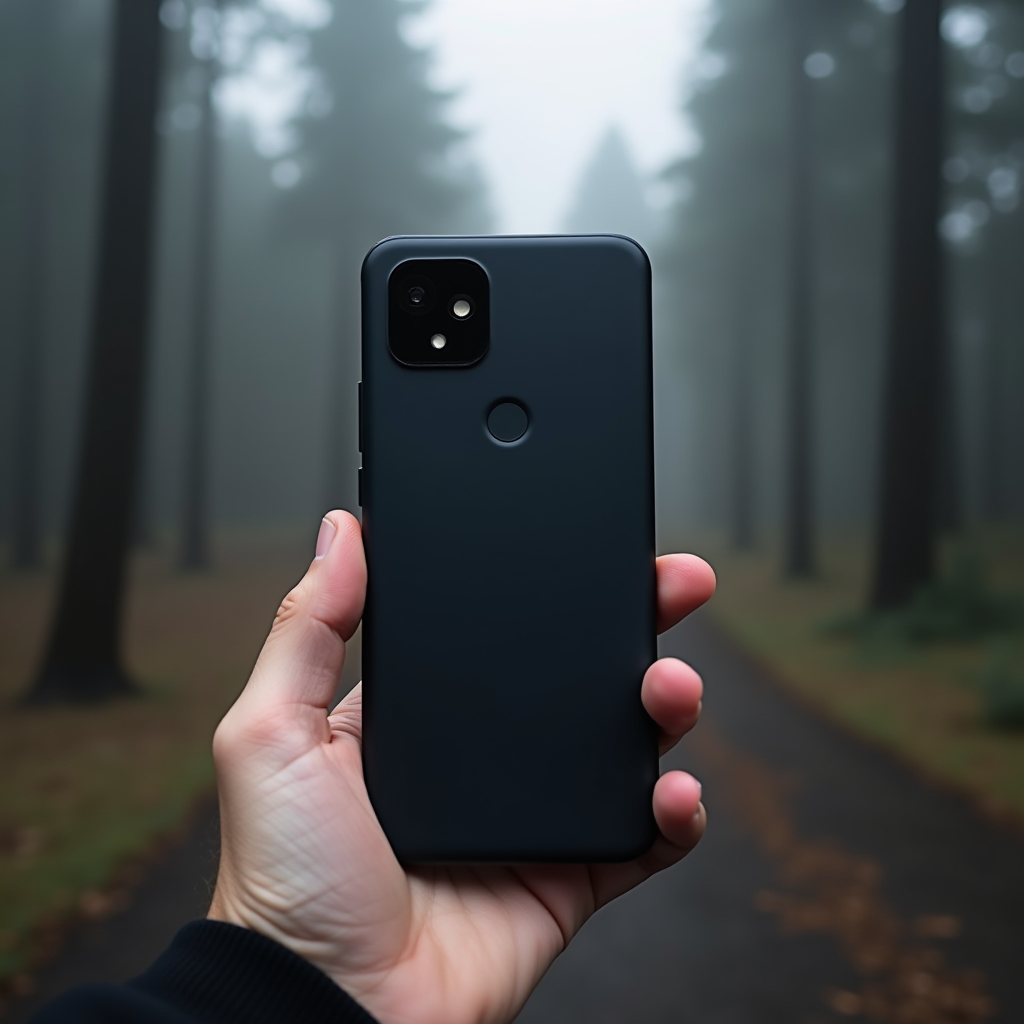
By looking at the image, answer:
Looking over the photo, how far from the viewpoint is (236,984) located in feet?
5.32

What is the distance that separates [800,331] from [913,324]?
6.27 metres

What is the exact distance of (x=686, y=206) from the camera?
24.1 metres

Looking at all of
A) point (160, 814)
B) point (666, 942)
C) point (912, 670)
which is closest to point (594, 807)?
point (666, 942)

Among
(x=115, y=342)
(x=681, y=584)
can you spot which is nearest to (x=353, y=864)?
(x=681, y=584)

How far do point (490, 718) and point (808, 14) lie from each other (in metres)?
19.4

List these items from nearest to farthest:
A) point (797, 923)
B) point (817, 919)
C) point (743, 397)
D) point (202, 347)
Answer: point (797, 923)
point (817, 919)
point (202, 347)
point (743, 397)

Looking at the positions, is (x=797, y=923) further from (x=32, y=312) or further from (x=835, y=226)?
(x=835, y=226)

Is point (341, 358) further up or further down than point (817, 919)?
further up

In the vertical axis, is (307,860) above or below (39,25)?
below

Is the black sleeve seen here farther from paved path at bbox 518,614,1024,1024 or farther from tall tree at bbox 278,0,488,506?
tall tree at bbox 278,0,488,506

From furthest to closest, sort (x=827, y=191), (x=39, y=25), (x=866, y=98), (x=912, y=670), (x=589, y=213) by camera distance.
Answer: (x=589, y=213), (x=827, y=191), (x=866, y=98), (x=39, y=25), (x=912, y=670)

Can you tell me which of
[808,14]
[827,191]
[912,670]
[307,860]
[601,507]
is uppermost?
[808,14]

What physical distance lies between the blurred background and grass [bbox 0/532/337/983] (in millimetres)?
43

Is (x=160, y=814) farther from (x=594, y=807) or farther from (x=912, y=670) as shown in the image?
(x=912, y=670)
